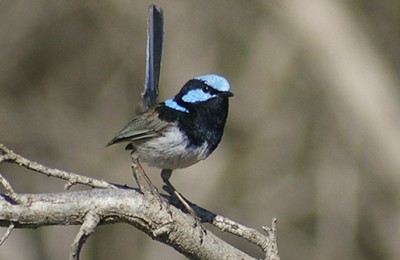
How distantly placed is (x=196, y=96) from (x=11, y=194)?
5.39ft

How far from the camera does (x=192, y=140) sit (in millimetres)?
4316

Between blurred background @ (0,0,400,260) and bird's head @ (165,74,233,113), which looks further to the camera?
blurred background @ (0,0,400,260)

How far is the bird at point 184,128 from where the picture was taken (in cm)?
432

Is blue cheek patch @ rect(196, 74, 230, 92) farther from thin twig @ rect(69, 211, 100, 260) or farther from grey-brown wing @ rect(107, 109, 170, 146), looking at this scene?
thin twig @ rect(69, 211, 100, 260)

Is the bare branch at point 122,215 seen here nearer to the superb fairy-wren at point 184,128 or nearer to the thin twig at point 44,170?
the thin twig at point 44,170

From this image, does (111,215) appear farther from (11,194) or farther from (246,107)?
(246,107)

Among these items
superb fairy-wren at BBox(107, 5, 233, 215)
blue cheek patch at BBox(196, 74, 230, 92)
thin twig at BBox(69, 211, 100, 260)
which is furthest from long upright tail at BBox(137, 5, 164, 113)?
thin twig at BBox(69, 211, 100, 260)

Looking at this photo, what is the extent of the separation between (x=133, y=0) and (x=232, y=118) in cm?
147

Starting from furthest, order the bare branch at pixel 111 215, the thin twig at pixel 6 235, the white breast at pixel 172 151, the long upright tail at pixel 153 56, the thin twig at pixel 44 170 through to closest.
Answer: the long upright tail at pixel 153 56 → the white breast at pixel 172 151 → the thin twig at pixel 44 170 → the bare branch at pixel 111 215 → the thin twig at pixel 6 235

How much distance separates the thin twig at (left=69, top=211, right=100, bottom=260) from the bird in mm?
1122

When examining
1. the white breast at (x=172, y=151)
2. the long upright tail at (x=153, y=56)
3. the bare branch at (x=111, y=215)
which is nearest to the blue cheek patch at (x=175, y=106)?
the white breast at (x=172, y=151)

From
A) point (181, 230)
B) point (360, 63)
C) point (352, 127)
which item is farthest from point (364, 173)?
point (181, 230)

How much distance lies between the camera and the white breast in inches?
169

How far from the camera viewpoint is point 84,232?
306 cm
